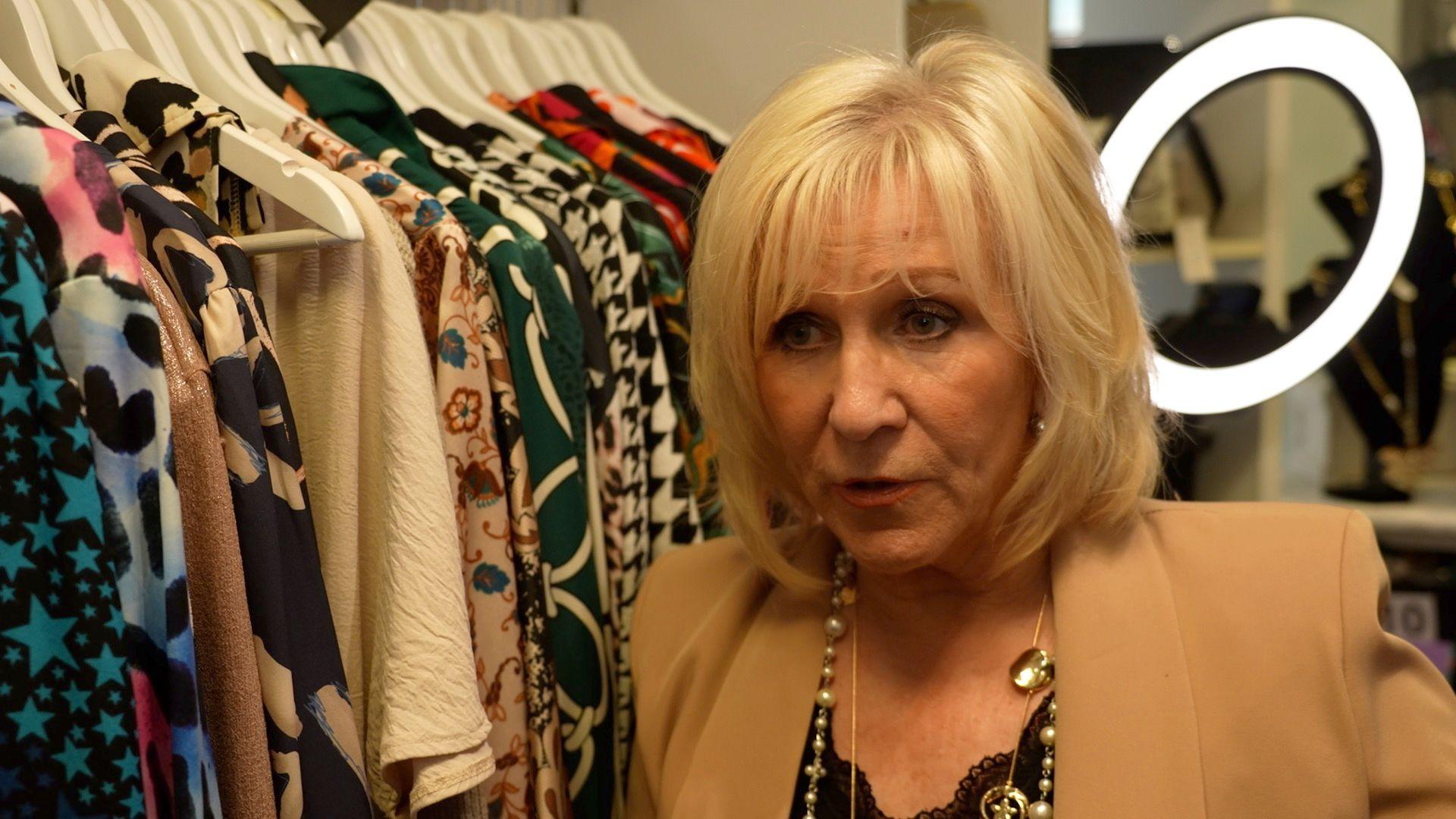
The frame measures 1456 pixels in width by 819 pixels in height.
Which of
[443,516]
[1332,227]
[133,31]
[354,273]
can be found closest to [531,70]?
[133,31]

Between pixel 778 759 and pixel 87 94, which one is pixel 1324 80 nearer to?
pixel 778 759

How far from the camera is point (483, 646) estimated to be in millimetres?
967

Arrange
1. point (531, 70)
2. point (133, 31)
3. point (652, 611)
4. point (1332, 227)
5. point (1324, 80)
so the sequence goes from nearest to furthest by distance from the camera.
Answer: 1. point (133, 31)
2. point (652, 611)
3. point (1324, 80)
4. point (531, 70)
5. point (1332, 227)

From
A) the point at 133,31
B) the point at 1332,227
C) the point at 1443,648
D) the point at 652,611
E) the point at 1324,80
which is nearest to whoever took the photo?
the point at 133,31

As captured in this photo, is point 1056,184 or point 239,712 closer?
point 239,712

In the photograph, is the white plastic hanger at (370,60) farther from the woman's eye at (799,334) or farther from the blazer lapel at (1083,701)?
the blazer lapel at (1083,701)

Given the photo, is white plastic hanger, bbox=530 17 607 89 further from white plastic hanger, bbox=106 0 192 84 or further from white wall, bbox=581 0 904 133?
white plastic hanger, bbox=106 0 192 84

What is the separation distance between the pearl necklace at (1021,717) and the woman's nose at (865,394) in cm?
25

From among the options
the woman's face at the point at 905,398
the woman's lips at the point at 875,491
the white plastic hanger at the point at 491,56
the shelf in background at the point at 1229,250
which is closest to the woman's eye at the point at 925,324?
the woman's face at the point at 905,398

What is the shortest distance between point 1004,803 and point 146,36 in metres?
0.98

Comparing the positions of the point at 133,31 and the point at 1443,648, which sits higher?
the point at 133,31

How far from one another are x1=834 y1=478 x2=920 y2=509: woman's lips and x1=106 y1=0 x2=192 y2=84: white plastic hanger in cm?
68

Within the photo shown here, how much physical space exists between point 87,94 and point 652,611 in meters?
0.66

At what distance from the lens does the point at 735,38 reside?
5.12ft
